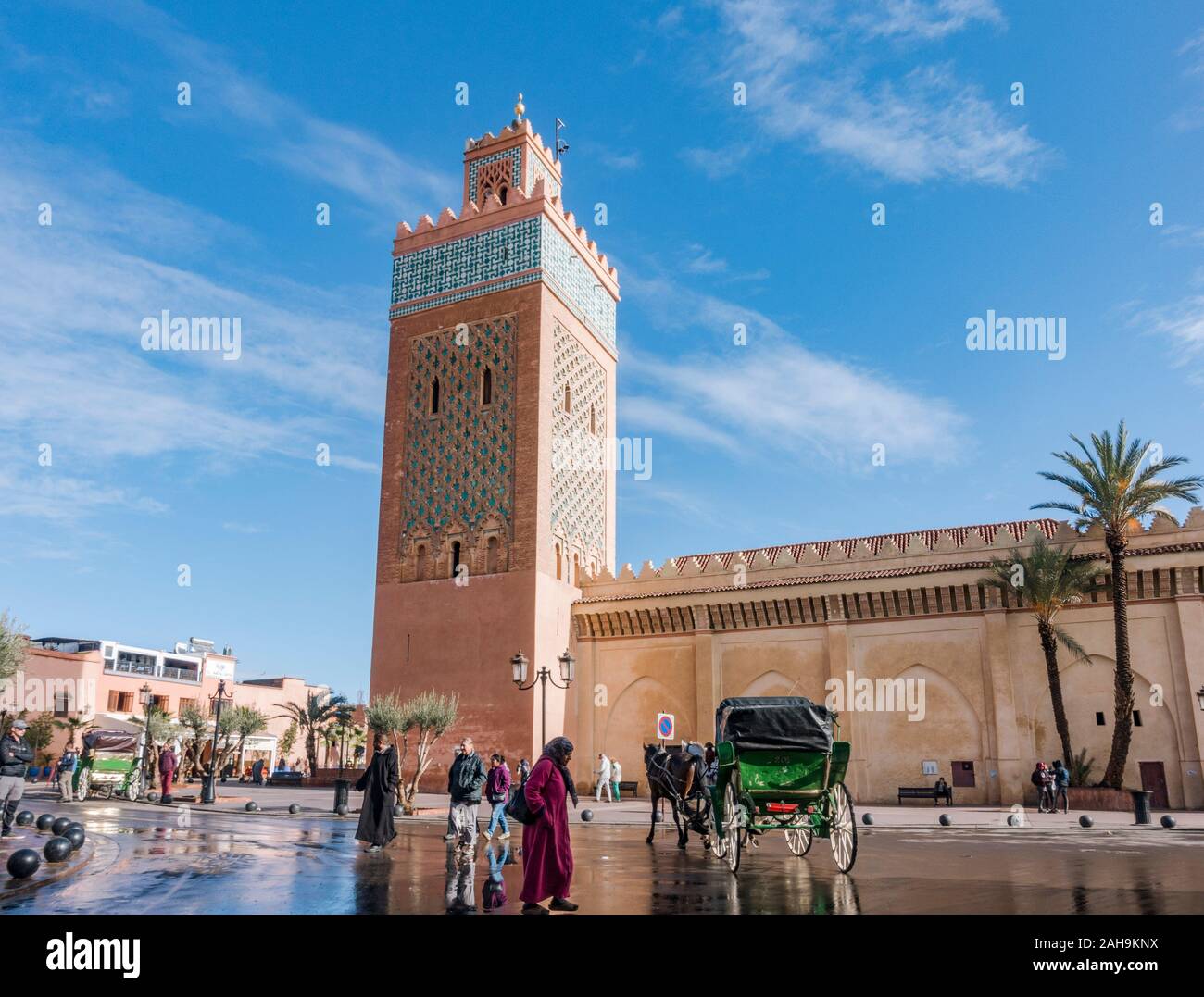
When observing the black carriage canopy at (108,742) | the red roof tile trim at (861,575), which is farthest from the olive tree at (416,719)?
the black carriage canopy at (108,742)

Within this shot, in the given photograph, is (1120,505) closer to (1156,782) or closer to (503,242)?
(1156,782)

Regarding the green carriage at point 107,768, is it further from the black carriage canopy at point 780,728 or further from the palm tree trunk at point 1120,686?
the palm tree trunk at point 1120,686

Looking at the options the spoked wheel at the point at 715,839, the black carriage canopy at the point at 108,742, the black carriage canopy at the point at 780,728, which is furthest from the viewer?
the black carriage canopy at the point at 108,742

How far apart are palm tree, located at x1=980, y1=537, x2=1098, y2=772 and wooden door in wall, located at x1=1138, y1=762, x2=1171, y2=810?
149 centimetres

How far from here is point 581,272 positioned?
97.8ft

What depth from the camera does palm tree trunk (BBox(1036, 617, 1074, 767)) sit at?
20484 millimetres

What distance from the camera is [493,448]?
1043 inches

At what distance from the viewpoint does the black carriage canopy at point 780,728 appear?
8.70 metres

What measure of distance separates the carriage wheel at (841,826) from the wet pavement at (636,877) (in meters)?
0.15

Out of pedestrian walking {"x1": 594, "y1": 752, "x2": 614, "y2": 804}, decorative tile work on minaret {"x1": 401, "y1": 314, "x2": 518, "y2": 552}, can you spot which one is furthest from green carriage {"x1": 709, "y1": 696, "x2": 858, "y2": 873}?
decorative tile work on minaret {"x1": 401, "y1": 314, "x2": 518, "y2": 552}

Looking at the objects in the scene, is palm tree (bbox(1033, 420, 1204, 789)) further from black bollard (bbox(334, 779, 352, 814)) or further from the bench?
black bollard (bbox(334, 779, 352, 814))

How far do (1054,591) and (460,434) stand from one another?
51.3ft
